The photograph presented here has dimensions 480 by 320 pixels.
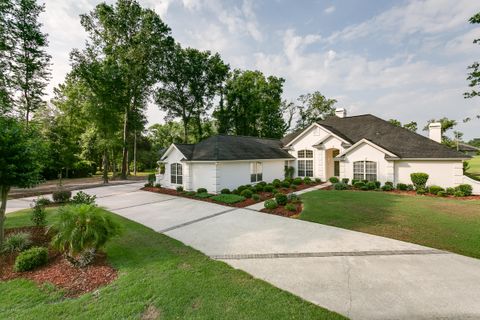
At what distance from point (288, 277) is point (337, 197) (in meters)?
9.28

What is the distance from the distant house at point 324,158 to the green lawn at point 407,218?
4.41 m

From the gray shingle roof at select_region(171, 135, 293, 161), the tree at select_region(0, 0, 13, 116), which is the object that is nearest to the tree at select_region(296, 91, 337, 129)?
the gray shingle roof at select_region(171, 135, 293, 161)

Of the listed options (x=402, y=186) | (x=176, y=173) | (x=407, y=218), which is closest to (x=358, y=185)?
(x=402, y=186)

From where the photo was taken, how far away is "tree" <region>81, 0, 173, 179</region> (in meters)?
23.3

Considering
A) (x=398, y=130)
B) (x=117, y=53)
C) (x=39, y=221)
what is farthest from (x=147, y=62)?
(x=398, y=130)

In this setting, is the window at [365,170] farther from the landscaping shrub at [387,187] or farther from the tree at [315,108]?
the tree at [315,108]

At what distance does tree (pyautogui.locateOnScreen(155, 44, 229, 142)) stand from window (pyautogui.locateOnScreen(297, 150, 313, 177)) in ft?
62.6

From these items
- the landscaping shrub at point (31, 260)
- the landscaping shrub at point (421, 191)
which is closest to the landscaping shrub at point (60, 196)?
the landscaping shrub at point (31, 260)

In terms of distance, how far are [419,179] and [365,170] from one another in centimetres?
335

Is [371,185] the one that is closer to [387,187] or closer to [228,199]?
[387,187]

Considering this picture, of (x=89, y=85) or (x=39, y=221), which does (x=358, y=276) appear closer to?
(x=39, y=221)

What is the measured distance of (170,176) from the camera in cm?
1803

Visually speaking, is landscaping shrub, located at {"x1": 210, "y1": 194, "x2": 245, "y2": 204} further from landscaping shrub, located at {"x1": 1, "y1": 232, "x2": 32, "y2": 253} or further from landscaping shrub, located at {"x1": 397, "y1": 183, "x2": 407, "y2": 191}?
landscaping shrub, located at {"x1": 397, "y1": 183, "x2": 407, "y2": 191}

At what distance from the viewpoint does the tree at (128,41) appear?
2327 centimetres
